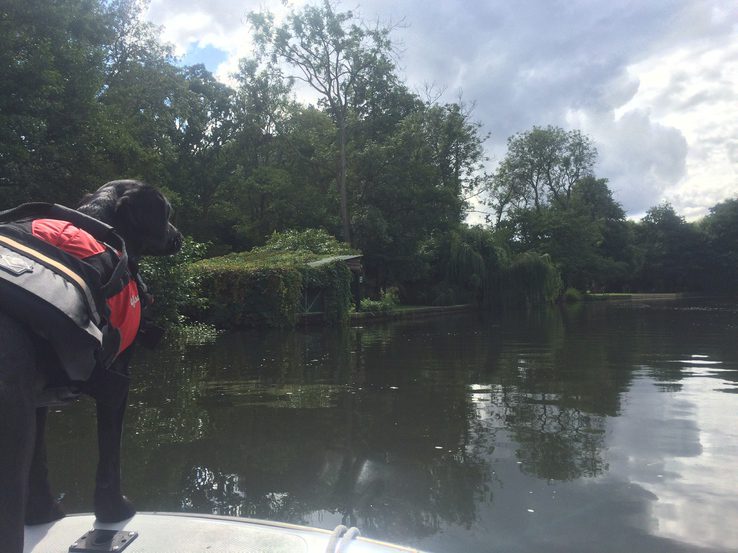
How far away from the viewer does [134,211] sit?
2.24 metres

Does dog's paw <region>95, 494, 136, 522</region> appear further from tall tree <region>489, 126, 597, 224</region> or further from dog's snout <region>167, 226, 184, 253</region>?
tall tree <region>489, 126, 597, 224</region>

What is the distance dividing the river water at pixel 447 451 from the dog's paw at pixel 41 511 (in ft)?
4.55

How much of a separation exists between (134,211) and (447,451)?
334cm

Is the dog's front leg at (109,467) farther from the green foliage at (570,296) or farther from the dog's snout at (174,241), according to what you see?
the green foliage at (570,296)

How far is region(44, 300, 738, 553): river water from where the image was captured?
11.0ft

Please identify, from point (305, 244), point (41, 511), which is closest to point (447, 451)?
point (41, 511)

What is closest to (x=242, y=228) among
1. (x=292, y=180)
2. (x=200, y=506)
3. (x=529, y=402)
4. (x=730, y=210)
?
(x=292, y=180)

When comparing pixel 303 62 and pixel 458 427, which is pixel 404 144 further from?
pixel 458 427

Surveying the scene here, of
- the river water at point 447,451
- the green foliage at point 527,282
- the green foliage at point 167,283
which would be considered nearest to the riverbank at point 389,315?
the green foliage at point 527,282

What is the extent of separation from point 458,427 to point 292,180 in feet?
98.8

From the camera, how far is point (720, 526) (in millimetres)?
3262

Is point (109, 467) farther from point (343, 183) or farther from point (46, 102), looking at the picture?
point (343, 183)

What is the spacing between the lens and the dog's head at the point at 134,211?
2201 millimetres

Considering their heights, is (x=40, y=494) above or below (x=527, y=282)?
below
